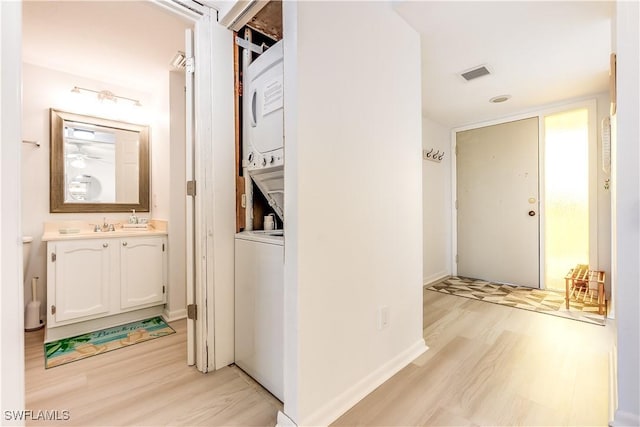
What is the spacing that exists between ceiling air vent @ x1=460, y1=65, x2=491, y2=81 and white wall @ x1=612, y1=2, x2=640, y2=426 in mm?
1345

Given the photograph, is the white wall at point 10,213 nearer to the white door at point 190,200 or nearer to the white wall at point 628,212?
the white door at point 190,200

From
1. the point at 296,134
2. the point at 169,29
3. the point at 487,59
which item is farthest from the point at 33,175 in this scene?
the point at 487,59

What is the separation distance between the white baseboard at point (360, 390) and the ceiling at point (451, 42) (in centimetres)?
206

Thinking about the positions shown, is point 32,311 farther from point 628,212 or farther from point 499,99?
point 499,99

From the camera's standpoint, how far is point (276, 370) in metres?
1.40

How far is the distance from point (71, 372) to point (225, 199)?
1.33 metres

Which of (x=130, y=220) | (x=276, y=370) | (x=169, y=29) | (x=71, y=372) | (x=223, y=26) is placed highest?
(x=169, y=29)

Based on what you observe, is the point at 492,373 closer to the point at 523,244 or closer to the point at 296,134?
the point at 296,134

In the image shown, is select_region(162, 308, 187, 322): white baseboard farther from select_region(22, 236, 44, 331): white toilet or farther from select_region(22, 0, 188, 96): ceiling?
select_region(22, 0, 188, 96): ceiling

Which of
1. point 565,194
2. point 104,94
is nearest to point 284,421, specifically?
point 104,94

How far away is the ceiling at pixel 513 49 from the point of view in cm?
164

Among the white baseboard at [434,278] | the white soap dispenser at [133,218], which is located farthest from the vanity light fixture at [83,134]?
the white baseboard at [434,278]

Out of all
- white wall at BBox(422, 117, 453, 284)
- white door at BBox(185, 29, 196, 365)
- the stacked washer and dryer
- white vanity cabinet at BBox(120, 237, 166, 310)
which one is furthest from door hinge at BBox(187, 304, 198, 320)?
white wall at BBox(422, 117, 453, 284)

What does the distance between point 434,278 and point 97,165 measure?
390 cm
